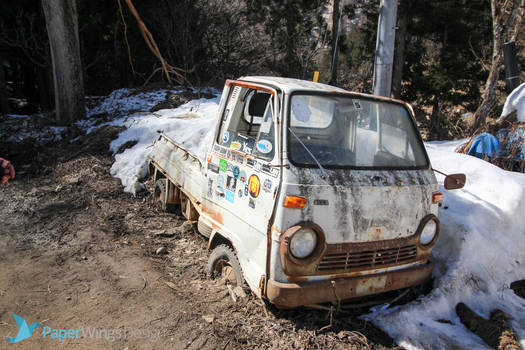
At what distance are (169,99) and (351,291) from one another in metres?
10.9

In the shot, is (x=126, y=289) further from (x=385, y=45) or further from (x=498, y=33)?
(x=498, y=33)

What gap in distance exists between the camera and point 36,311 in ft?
11.5

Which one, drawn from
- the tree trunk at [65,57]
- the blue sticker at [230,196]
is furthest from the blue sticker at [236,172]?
the tree trunk at [65,57]

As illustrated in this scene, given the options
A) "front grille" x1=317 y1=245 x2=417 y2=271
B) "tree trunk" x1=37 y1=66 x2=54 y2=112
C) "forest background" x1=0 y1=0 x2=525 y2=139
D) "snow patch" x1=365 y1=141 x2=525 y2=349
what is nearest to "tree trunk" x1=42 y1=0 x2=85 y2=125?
"forest background" x1=0 y1=0 x2=525 y2=139

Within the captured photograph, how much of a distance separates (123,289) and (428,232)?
310 cm

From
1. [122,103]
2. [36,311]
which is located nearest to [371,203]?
[36,311]

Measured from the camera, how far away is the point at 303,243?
2.98 meters

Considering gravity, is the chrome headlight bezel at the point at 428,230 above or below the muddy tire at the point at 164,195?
above

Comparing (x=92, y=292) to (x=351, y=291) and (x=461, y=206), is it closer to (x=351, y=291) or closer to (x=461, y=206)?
(x=351, y=291)

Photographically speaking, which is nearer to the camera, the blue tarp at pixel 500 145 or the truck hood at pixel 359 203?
the truck hood at pixel 359 203

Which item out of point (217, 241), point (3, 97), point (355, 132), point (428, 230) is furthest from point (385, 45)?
point (3, 97)

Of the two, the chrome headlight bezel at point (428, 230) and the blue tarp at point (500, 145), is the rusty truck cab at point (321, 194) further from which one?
the blue tarp at point (500, 145)

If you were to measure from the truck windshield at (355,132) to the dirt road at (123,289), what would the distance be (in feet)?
Result: 4.86

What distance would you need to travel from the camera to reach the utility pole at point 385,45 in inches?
245
